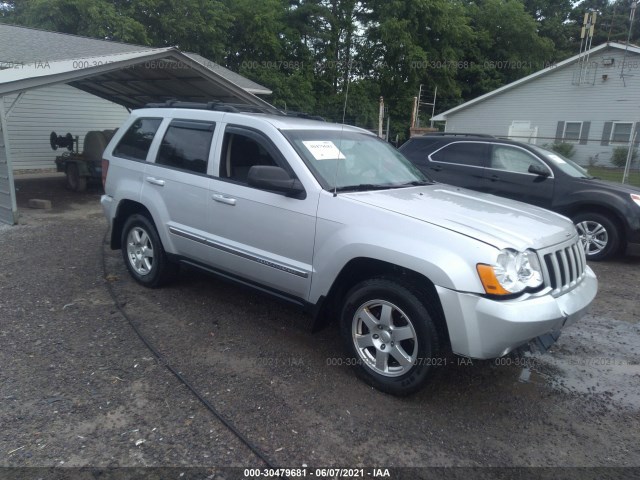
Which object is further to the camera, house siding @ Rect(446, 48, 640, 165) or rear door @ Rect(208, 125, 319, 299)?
house siding @ Rect(446, 48, 640, 165)

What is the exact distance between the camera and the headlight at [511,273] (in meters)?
2.99

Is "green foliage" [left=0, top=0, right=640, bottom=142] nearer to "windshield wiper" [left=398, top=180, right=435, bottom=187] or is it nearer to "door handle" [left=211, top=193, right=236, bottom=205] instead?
"windshield wiper" [left=398, top=180, right=435, bottom=187]

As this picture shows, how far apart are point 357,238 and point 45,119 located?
15292 millimetres

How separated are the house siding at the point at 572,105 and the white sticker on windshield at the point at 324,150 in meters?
16.1

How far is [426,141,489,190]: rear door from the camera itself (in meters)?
8.13

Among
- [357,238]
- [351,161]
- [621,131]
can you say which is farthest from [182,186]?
[621,131]

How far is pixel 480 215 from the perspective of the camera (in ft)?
11.7

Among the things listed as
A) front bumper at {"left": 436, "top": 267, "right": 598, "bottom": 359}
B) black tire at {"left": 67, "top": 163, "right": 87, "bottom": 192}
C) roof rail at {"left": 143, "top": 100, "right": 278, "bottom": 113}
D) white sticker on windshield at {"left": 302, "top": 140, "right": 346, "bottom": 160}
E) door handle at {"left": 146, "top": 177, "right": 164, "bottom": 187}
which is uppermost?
roof rail at {"left": 143, "top": 100, "right": 278, "bottom": 113}

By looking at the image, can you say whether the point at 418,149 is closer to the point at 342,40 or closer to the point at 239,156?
the point at 239,156

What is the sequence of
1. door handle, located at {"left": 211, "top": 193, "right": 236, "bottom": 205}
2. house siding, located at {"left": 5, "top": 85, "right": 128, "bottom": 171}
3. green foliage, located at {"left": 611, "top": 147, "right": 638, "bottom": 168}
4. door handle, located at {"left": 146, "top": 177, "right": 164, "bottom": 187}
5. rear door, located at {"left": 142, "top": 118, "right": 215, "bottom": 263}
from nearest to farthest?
door handle, located at {"left": 211, "top": 193, "right": 236, "bottom": 205} < rear door, located at {"left": 142, "top": 118, "right": 215, "bottom": 263} < door handle, located at {"left": 146, "top": 177, "right": 164, "bottom": 187} < house siding, located at {"left": 5, "top": 85, "right": 128, "bottom": 171} < green foliage, located at {"left": 611, "top": 147, "right": 638, "bottom": 168}

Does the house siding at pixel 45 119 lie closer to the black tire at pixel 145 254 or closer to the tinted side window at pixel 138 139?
the tinted side window at pixel 138 139

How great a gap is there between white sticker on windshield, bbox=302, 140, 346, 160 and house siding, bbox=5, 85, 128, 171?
13.5m

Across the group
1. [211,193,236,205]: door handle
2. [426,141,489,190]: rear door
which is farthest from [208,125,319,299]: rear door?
[426,141,489,190]: rear door

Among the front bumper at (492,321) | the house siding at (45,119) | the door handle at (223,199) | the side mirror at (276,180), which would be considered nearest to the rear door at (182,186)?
the door handle at (223,199)
